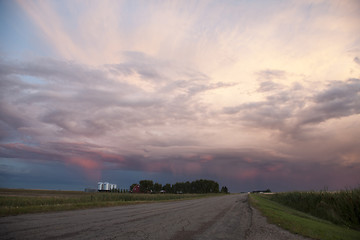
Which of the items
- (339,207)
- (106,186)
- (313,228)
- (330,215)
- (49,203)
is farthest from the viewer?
(106,186)

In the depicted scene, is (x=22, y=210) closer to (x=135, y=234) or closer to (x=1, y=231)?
(x=1, y=231)

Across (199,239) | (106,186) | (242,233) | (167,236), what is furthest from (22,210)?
(106,186)

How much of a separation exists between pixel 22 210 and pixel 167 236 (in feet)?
44.2

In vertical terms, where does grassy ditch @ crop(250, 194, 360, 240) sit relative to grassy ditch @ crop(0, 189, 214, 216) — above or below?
below

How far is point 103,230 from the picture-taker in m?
11.3

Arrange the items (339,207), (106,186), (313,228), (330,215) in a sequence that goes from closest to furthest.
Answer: (313,228), (339,207), (330,215), (106,186)

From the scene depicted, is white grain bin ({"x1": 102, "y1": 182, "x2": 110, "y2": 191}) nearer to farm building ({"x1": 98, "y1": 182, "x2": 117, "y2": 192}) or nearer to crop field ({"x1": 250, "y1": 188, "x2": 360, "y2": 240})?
farm building ({"x1": 98, "y1": 182, "x2": 117, "y2": 192})

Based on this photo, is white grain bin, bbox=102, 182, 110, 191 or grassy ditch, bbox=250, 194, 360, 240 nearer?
grassy ditch, bbox=250, 194, 360, 240

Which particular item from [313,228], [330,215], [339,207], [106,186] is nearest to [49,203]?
[313,228]

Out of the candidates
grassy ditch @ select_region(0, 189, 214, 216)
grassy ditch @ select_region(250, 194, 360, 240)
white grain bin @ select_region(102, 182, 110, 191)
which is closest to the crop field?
grassy ditch @ select_region(250, 194, 360, 240)

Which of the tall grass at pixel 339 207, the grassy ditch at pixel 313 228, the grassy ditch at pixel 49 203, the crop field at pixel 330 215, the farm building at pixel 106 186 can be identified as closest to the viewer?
→ the grassy ditch at pixel 313 228

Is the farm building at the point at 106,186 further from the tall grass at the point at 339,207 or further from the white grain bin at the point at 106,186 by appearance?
the tall grass at the point at 339,207

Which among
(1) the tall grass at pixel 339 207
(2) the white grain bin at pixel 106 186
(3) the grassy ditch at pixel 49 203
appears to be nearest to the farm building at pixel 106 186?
(2) the white grain bin at pixel 106 186

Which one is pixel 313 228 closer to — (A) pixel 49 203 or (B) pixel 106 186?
(A) pixel 49 203
